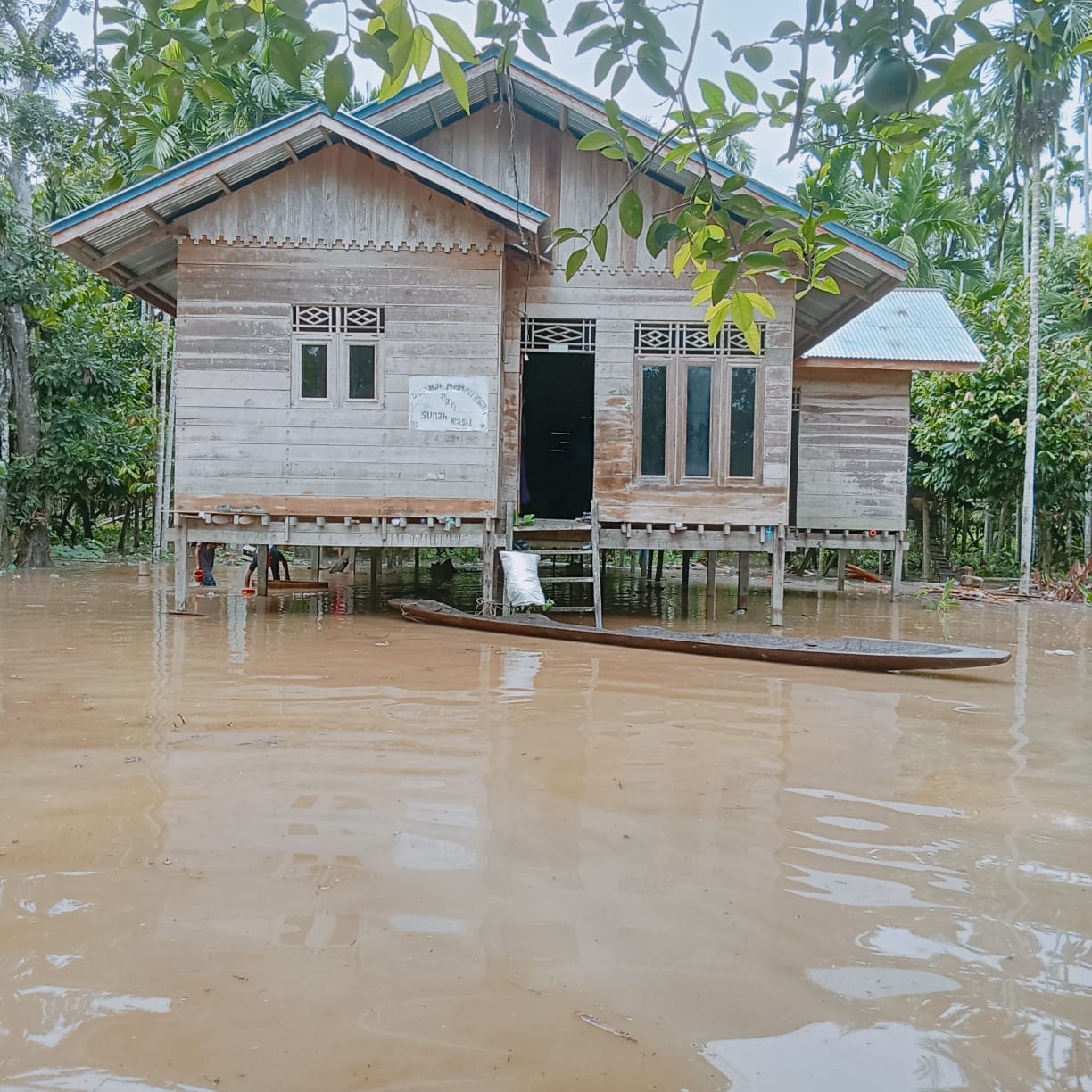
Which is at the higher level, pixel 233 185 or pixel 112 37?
pixel 233 185

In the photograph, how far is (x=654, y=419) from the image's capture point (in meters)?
10.7

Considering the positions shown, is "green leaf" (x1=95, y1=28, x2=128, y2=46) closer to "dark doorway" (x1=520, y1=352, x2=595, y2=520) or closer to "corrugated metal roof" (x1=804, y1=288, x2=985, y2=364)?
"corrugated metal roof" (x1=804, y1=288, x2=985, y2=364)

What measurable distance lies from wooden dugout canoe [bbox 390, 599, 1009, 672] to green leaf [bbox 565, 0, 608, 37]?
6.01m

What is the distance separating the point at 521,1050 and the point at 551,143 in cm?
1021

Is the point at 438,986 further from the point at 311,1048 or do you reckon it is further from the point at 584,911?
the point at 584,911

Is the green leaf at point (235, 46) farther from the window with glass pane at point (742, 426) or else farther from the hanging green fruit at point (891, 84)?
the window with glass pane at point (742, 426)

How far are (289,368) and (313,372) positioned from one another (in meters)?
0.25

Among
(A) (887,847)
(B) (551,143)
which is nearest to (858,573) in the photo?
(B) (551,143)

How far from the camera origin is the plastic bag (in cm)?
988

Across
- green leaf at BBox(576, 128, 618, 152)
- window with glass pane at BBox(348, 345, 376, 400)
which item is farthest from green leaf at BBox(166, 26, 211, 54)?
window with glass pane at BBox(348, 345, 376, 400)

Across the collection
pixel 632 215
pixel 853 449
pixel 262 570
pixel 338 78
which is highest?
pixel 853 449

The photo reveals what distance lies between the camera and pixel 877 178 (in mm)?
2234

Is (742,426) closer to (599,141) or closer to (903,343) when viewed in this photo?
(903,343)

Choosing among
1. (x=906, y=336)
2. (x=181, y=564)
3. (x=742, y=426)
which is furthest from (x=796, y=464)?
(x=181, y=564)
